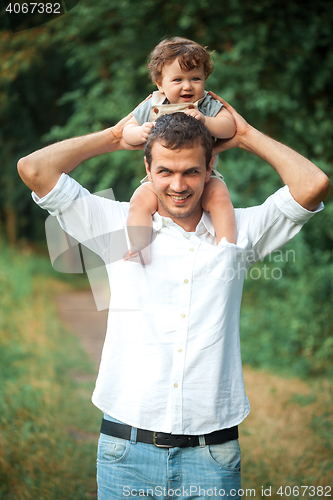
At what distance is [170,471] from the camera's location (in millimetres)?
1547

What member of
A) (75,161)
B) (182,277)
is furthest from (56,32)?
(182,277)

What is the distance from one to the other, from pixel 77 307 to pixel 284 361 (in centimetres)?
394

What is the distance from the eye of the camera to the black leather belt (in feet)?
5.07

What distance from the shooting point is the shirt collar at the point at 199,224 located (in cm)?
175

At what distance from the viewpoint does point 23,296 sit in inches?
270

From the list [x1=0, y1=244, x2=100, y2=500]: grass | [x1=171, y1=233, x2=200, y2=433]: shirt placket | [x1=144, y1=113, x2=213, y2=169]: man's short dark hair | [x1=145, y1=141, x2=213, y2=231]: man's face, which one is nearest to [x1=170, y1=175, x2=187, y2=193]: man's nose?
[x1=145, y1=141, x2=213, y2=231]: man's face

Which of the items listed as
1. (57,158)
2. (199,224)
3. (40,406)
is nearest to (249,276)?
(40,406)

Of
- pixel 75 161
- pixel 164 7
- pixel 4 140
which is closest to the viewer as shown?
pixel 75 161

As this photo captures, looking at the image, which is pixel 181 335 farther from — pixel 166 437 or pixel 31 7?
pixel 31 7

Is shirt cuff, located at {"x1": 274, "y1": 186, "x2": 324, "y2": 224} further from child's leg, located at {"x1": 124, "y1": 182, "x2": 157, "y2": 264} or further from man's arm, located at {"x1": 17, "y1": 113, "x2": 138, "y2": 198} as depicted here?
man's arm, located at {"x1": 17, "y1": 113, "x2": 138, "y2": 198}

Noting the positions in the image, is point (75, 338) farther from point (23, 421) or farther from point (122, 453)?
point (122, 453)

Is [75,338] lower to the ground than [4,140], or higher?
lower

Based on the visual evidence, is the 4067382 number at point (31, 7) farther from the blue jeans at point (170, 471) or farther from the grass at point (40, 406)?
the blue jeans at point (170, 471)

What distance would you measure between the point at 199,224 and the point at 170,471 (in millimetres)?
838
